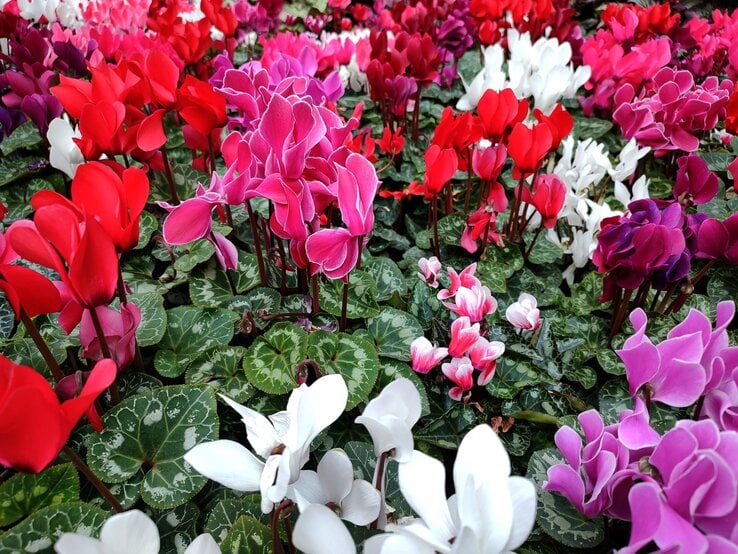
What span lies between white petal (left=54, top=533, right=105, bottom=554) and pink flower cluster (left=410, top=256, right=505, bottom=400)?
61 centimetres

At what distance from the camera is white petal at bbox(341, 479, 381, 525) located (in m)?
0.66

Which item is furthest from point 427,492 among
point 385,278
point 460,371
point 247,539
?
point 385,278

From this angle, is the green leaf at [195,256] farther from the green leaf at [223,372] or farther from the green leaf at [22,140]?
the green leaf at [22,140]

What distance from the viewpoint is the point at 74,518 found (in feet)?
2.30

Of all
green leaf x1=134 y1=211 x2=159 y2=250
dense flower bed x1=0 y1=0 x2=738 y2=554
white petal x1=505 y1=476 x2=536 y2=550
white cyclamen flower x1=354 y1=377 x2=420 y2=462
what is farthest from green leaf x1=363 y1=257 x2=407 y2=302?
white petal x1=505 y1=476 x2=536 y2=550

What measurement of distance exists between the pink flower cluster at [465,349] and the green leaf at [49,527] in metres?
0.56

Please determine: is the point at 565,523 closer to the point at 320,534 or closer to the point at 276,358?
the point at 320,534

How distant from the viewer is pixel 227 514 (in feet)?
2.59

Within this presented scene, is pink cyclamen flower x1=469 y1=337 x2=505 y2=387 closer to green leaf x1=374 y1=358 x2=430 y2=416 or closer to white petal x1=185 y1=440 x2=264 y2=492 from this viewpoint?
green leaf x1=374 y1=358 x2=430 y2=416

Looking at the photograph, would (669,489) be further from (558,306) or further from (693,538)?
(558,306)

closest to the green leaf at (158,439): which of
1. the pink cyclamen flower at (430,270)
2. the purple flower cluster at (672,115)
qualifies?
the pink cyclamen flower at (430,270)

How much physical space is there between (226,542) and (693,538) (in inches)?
21.1

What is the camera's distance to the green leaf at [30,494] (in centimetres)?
77

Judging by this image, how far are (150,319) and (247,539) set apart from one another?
528 mm
